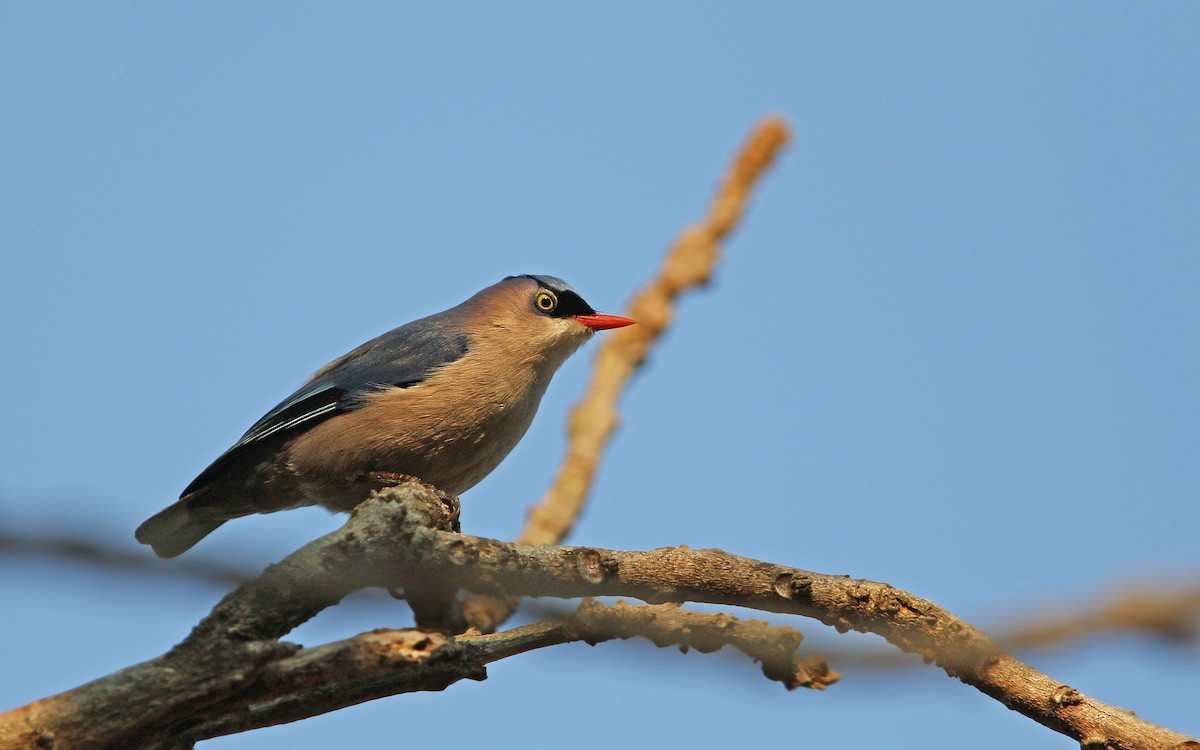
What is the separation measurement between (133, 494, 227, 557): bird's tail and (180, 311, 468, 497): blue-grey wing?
0.57 feet

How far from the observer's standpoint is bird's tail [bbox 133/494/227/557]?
7.51 meters

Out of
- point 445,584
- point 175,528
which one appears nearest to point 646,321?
point 175,528

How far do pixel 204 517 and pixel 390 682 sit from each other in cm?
372

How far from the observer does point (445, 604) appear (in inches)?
158

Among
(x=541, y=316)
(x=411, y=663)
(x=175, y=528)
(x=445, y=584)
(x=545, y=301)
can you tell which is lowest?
(x=411, y=663)

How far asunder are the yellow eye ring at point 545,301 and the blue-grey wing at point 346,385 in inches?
29.8

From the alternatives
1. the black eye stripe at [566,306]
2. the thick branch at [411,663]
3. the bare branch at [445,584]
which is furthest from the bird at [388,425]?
the thick branch at [411,663]

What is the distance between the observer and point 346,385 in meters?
7.45

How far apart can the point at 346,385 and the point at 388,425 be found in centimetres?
65

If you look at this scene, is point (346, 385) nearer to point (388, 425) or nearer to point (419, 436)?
point (388, 425)

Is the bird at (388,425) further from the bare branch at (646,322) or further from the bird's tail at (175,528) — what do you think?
the bare branch at (646,322)

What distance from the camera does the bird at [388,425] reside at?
7.01 metres

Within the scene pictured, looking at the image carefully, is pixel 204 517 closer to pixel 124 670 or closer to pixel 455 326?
pixel 455 326

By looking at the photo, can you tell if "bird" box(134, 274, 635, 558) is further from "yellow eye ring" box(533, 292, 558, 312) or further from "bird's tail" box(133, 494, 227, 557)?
"yellow eye ring" box(533, 292, 558, 312)
